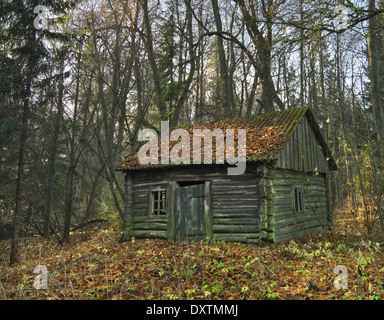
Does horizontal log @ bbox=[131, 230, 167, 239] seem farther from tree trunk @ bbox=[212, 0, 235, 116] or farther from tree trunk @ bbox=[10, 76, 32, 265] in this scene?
tree trunk @ bbox=[212, 0, 235, 116]

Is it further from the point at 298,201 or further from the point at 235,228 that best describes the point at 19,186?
the point at 298,201

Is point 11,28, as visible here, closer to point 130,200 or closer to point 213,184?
point 130,200

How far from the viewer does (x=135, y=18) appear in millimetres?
17859

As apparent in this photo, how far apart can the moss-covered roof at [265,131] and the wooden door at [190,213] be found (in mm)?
1249

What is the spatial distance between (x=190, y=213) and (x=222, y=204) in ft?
4.27

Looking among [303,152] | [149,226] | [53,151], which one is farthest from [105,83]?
[303,152]

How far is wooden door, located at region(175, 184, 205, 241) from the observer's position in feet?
37.9

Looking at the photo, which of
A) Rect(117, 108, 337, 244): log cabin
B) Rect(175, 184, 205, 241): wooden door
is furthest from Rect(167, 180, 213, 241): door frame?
Rect(175, 184, 205, 241): wooden door

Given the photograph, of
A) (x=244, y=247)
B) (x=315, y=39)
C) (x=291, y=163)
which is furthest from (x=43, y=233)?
(x=315, y=39)

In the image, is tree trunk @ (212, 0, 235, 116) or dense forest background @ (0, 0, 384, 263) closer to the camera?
dense forest background @ (0, 0, 384, 263)

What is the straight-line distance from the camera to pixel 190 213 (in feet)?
38.6

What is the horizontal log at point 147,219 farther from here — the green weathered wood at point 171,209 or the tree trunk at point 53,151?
the tree trunk at point 53,151

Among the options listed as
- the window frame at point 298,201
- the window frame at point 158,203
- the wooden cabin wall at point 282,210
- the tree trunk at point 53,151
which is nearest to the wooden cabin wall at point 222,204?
the window frame at point 158,203
